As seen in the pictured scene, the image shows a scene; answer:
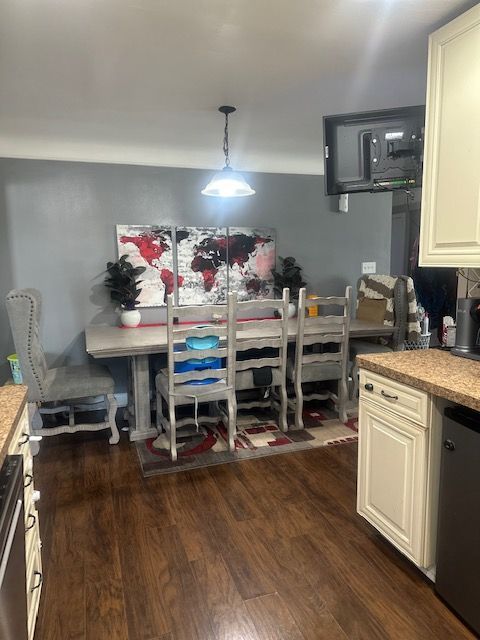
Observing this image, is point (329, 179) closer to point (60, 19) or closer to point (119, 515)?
point (60, 19)

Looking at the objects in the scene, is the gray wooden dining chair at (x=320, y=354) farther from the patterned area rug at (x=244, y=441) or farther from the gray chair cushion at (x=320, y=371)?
the patterned area rug at (x=244, y=441)

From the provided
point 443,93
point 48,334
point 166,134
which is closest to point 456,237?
point 443,93

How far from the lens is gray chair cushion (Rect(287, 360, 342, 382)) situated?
10.7 feet

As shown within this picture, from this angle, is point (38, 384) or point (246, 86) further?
point (38, 384)

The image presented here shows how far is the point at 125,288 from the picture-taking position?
11.9ft

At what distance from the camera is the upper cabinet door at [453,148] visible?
173 cm

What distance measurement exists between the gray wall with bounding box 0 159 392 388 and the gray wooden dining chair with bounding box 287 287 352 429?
1396 millimetres

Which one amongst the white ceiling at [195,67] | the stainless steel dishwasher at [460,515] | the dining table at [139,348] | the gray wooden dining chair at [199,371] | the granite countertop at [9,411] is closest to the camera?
the granite countertop at [9,411]

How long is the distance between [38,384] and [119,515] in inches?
41.6

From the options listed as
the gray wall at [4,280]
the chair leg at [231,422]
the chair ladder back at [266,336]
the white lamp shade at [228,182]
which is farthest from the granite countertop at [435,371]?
the gray wall at [4,280]

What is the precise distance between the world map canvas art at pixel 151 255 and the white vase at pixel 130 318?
23 cm

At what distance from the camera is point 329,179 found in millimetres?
2443

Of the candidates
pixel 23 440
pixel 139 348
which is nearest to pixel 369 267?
pixel 139 348

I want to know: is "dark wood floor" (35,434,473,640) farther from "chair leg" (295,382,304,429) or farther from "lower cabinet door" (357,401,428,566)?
"chair leg" (295,382,304,429)
